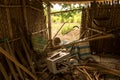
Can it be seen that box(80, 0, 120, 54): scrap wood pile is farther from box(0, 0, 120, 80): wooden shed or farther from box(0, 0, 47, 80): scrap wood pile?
A: box(0, 0, 47, 80): scrap wood pile

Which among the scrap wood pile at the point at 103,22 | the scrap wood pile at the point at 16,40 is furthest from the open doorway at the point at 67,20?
the scrap wood pile at the point at 16,40

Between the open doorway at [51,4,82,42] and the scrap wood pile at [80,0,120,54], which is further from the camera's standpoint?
the open doorway at [51,4,82,42]

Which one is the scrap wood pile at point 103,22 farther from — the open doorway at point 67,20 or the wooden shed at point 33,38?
the open doorway at point 67,20

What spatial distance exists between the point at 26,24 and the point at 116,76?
3.53 meters

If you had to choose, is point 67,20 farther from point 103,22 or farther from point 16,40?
point 16,40

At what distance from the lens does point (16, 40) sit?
5.12 m

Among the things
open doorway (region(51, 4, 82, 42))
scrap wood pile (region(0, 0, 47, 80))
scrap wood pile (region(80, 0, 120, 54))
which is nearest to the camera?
scrap wood pile (region(0, 0, 47, 80))

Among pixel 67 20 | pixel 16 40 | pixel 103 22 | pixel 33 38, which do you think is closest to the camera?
pixel 16 40

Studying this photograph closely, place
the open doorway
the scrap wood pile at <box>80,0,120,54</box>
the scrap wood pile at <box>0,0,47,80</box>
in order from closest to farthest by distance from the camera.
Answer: the scrap wood pile at <box>0,0,47,80</box> < the scrap wood pile at <box>80,0,120,54</box> < the open doorway

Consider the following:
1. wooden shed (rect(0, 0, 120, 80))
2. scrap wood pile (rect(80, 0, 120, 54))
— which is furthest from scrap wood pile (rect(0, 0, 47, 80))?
scrap wood pile (rect(80, 0, 120, 54))

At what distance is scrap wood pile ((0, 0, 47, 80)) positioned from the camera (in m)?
4.40

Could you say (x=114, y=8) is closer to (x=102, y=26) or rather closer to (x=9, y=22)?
(x=102, y=26)

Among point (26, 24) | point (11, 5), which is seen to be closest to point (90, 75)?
point (26, 24)

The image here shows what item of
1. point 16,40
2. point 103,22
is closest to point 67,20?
point 103,22
